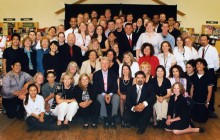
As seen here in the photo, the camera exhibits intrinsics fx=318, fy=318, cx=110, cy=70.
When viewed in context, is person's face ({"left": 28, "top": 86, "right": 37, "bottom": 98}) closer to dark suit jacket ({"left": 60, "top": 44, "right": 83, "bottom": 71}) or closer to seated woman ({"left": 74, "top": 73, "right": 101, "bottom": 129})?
seated woman ({"left": 74, "top": 73, "right": 101, "bottom": 129})

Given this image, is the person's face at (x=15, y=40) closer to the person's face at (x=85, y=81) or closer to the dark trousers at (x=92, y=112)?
the person's face at (x=85, y=81)

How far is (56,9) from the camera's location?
9.92m

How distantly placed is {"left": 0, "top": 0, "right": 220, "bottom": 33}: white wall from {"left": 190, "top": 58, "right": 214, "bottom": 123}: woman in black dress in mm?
4662

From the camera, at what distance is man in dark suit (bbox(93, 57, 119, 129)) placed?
16.9 ft

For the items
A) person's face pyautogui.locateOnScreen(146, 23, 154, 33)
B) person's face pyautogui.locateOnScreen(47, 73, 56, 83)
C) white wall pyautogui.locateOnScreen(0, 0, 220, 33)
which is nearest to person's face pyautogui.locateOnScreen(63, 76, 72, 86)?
person's face pyautogui.locateOnScreen(47, 73, 56, 83)

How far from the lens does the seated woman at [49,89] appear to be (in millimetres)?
5262

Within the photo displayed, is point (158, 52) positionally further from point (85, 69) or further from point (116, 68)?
point (85, 69)

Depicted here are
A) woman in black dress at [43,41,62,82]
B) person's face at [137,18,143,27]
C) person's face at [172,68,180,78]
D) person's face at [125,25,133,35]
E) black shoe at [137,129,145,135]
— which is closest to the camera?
black shoe at [137,129,145,135]

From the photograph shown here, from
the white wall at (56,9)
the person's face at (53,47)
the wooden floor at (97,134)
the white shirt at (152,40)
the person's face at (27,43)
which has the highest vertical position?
the white wall at (56,9)

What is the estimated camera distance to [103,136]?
15.4 ft

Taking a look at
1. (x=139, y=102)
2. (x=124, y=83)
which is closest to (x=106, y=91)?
(x=124, y=83)

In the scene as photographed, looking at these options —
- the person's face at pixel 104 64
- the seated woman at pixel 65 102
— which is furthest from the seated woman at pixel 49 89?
the person's face at pixel 104 64

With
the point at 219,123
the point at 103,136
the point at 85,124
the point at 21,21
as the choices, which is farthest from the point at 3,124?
the point at 21,21

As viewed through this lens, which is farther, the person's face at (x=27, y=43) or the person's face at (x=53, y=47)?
the person's face at (x=27, y=43)
